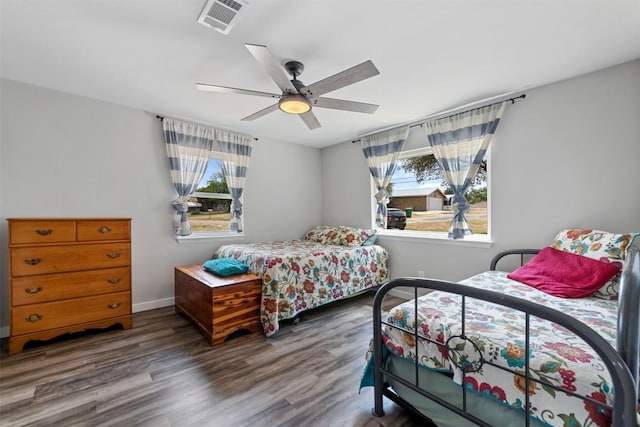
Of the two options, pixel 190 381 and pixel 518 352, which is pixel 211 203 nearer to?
pixel 190 381

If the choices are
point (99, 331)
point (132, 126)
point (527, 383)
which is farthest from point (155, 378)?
point (132, 126)

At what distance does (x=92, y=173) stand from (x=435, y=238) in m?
4.01

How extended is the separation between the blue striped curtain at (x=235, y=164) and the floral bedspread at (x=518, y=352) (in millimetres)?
2921

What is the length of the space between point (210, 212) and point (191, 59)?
214 centimetres

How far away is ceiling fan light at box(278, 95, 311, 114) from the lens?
6.73 feet

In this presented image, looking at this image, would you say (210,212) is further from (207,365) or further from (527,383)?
(527,383)

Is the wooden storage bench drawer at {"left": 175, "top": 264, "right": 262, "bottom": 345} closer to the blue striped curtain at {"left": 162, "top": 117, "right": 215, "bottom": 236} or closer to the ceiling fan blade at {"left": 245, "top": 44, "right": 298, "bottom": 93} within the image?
the blue striped curtain at {"left": 162, "top": 117, "right": 215, "bottom": 236}

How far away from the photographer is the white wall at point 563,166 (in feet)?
7.18

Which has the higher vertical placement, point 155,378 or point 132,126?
point 132,126

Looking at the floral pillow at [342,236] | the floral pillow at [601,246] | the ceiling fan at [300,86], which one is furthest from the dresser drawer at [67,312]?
the floral pillow at [601,246]

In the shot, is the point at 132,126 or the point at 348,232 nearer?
the point at 132,126

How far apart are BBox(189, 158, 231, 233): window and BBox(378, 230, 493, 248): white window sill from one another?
233cm

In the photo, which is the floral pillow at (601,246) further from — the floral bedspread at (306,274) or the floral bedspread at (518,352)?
the floral bedspread at (306,274)

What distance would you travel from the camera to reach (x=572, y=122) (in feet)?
7.95
